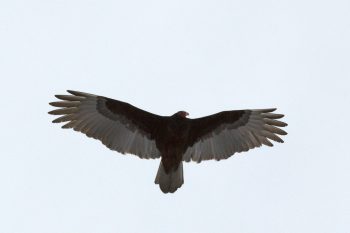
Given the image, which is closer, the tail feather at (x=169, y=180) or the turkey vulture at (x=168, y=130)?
the tail feather at (x=169, y=180)

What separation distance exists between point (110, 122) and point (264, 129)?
266 centimetres

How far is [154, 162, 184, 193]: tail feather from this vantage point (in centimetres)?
1352

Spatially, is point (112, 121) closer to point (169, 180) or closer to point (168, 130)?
point (168, 130)

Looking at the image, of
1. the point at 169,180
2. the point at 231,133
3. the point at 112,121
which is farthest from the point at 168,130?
the point at 231,133

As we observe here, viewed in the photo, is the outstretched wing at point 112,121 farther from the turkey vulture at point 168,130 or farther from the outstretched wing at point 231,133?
the outstretched wing at point 231,133

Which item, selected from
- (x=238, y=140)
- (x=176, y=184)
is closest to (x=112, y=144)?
(x=176, y=184)

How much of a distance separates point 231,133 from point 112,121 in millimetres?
2073

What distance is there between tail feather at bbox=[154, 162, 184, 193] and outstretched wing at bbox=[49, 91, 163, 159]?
424mm

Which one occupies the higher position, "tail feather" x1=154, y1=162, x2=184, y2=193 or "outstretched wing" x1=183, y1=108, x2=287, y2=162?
"outstretched wing" x1=183, y1=108, x2=287, y2=162

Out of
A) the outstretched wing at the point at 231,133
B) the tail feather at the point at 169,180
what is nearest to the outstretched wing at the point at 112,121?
the tail feather at the point at 169,180

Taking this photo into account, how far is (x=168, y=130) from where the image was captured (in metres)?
13.6

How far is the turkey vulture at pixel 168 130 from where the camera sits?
13.6 meters

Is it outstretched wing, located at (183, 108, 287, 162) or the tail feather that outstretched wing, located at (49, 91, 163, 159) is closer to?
the tail feather

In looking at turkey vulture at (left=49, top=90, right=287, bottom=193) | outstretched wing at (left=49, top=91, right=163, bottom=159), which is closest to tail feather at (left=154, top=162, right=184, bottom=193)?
turkey vulture at (left=49, top=90, right=287, bottom=193)
